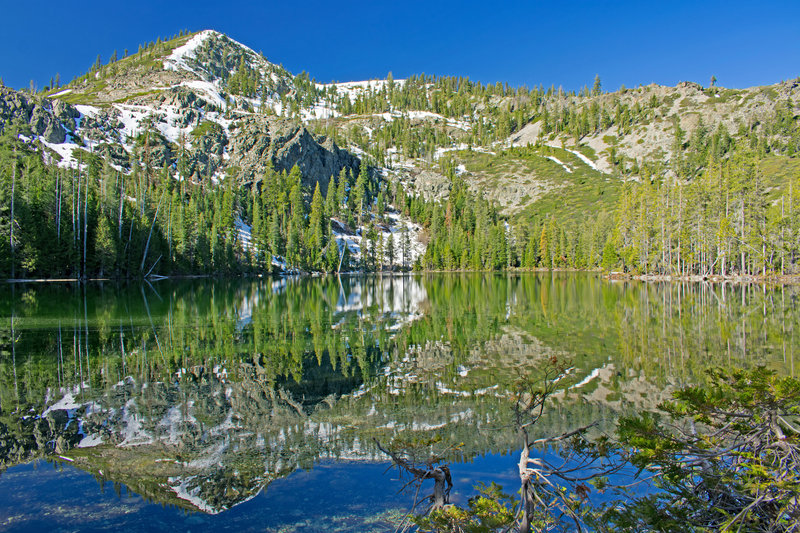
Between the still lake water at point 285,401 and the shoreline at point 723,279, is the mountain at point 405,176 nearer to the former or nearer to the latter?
the shoreline at point 723,279

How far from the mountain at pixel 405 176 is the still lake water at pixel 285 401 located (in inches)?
1949

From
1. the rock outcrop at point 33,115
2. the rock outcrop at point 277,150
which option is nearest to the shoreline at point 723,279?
the rock outcrop at point 277,150

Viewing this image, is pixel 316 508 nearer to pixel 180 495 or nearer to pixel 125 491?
pixel 180 495

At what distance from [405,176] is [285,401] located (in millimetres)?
164018

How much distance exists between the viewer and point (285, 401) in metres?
10.7

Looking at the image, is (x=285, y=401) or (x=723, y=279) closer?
(x=285, y=401)

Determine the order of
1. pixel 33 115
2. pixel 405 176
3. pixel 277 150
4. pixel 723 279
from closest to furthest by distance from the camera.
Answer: pixel 723 279 < pixel 33 115 < pixel 277 150 < pixel 405 176

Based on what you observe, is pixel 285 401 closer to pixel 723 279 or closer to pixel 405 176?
pixel 723 279

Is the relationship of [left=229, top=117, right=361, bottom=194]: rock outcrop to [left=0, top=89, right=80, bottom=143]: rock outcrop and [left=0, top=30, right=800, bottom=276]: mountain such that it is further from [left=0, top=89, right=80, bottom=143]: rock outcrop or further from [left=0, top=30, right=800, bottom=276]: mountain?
[left=0, top=89, right=80, bottom=143]: rock outcrop

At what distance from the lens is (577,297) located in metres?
36.1

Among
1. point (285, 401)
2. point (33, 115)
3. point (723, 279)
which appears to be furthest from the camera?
point (33, 115)

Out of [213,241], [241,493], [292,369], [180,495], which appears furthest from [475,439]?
[213,241]

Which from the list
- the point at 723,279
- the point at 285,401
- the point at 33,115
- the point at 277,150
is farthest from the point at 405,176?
the point at 285,401

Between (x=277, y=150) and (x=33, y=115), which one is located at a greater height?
(x=33, y=115)
